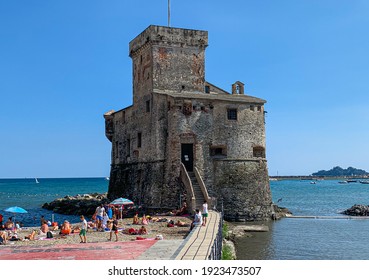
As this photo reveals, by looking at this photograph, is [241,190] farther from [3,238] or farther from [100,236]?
[3,238]

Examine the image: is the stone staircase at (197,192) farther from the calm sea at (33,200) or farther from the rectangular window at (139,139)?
the calm sea at (33,200)

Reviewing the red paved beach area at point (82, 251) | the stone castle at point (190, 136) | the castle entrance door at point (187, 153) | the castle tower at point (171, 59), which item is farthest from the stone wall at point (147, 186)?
the red paved beach area at point (82, 251)

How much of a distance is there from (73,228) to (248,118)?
17036mm

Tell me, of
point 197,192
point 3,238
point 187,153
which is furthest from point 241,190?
point 3,238

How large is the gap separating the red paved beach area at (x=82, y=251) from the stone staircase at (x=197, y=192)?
36.7ft

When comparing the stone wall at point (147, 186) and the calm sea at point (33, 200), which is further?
the calm sea at point (33, 200)

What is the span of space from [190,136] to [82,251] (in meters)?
18.2

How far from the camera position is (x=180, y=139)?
3478 centimetres

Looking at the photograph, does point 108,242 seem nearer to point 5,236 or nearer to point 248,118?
point 5,236

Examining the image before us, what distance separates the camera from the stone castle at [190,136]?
114 feet
